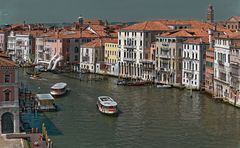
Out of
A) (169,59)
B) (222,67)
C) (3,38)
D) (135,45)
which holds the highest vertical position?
(3,38)

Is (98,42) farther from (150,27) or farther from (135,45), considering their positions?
(150,27)

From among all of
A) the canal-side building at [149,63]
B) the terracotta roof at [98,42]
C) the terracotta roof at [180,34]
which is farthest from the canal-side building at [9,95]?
the terracotta roof at [98,42]

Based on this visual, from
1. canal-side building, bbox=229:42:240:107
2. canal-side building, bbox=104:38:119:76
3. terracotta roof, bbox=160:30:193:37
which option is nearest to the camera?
canal-side building, bbox=229:42:240:107

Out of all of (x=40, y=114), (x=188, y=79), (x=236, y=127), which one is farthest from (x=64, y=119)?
(x=188, y=79)

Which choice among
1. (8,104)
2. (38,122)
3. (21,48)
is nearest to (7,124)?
(8,104)

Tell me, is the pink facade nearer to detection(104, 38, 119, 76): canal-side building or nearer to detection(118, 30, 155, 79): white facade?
detection(118, 30, 155, 79): white facade

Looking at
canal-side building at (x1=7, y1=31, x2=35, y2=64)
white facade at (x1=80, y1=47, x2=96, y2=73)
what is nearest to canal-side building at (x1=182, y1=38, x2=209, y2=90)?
white facade at (x1=80, y1=47, x2=96, y2=73)

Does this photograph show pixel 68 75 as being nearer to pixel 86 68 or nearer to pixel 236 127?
pixel 86 68
